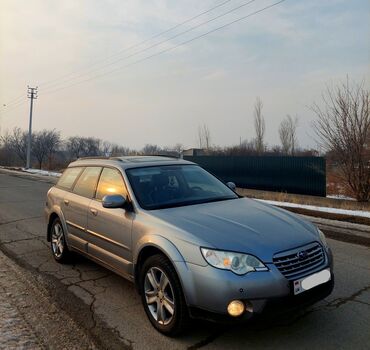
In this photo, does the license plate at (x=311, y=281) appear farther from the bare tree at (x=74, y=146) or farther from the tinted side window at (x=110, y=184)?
the bare tree at (x=74, y=146)

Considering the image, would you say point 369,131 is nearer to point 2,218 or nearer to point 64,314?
point 2,218

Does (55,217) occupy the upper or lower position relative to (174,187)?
lower

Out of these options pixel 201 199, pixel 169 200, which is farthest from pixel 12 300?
pixel 201 199

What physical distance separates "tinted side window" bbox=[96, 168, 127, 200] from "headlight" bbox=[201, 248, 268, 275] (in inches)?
64.3

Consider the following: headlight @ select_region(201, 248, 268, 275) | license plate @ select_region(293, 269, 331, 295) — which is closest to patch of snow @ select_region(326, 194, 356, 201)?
license plate @ select_region(293, 269, 331, 295)

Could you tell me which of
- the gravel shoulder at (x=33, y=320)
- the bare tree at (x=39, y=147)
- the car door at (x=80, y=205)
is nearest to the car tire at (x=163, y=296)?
the gravel shoulder at (x=33, y=320)

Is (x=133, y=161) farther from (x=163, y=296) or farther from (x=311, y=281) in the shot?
(x=311, y=281)

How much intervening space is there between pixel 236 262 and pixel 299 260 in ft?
1.89

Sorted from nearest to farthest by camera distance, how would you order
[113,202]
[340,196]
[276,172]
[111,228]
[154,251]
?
[154,251] < [113,202] < [111,228] < [340,196] < [276,172]

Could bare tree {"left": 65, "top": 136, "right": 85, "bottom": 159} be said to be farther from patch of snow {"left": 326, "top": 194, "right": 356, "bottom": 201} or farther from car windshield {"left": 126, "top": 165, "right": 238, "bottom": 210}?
car windshield {"left": 126, "top": 165, "right": 238, "bottom": 210}

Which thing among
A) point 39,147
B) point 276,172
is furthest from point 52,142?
point 276,172

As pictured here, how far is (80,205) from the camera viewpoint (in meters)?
5.44

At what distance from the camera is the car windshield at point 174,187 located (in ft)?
14.8

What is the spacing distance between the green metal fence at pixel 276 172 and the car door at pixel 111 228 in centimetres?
1490
